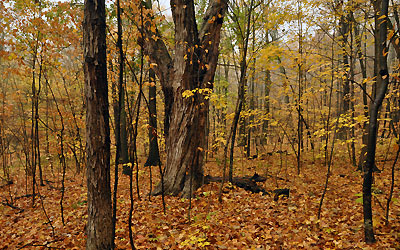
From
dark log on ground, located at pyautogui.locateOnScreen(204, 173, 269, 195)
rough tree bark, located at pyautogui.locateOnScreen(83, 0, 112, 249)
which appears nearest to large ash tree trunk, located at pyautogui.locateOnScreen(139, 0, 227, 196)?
dark log on ground, located at pyautogui.locateOnScreen(204, 173, 269, 195)

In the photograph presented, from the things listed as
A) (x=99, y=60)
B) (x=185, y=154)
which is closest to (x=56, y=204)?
(x=185, y=154)

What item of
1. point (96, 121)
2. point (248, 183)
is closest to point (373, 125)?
point (96, 121)

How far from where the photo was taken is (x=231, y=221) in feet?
13.8

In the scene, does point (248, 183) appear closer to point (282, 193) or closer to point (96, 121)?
point (282, 193)

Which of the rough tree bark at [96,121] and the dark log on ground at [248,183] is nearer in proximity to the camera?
the rough tree bark at [96,121]

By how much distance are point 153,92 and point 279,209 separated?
732cm

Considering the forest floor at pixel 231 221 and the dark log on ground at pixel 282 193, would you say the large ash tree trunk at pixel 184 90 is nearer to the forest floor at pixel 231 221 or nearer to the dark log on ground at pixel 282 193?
the forest floor at pixel 231 221

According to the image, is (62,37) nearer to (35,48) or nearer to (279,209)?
(35,48)

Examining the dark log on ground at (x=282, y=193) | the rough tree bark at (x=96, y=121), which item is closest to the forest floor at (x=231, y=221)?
the dark log on ground at (x=282, y=193)

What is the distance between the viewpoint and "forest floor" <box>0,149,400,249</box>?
11.1ft

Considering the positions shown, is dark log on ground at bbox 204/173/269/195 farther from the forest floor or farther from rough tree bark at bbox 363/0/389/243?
rough tree bark at bbox 363/0/389/243

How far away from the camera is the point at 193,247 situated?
3.38 m

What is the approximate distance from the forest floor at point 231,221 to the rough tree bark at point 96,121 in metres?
1.20

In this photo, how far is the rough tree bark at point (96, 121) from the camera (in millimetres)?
2449
